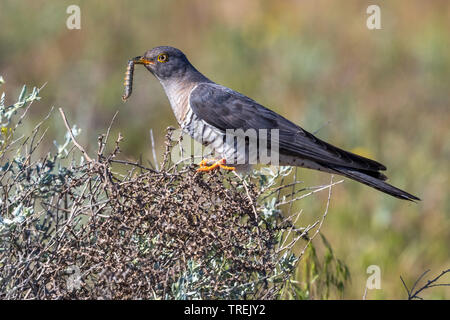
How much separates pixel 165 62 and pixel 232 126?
0.76 m

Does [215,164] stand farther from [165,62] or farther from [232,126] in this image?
[165,62]

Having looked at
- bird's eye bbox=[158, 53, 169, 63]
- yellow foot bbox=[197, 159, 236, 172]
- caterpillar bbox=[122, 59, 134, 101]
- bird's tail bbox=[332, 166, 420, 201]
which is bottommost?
bird's tail bbox=[332, 166, 420, 201]

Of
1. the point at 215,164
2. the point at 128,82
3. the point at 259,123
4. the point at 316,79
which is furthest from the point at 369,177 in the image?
the point at 316,79

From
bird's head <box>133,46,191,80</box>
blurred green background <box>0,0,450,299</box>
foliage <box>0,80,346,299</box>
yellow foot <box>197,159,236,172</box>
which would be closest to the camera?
foliage <box>0,80,346,299</box>

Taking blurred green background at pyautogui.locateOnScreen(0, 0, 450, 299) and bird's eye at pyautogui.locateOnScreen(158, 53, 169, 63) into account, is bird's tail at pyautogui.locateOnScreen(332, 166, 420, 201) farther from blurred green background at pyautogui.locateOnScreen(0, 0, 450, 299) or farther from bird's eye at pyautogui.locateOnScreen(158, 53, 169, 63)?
bird's eye at pyautogui.locateOnScreen(158, 53, 169, 63)

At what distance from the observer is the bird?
3986 millimetres

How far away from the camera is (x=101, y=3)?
34.1 ft

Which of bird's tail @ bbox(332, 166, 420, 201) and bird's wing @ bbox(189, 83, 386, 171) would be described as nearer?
bird's tail @ bbox(332, 166, 420, 201)

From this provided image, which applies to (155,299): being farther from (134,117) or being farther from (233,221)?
(134,117)

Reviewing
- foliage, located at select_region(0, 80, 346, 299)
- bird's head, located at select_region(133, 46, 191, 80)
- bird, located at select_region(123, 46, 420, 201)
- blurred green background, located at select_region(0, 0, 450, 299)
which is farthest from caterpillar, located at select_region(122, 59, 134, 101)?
blurred green background, located at select_region(0, 0, 450, 299)

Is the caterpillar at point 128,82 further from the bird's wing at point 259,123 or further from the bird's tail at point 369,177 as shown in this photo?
the bird's tail at point 369,177

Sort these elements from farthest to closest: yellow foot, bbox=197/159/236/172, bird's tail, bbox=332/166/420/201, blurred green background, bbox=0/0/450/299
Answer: blurred green background, bbox=0/0/450/299 < bird's tail, bbox=332/166/420/201 < yellow foot, bbox=197/159/236/172

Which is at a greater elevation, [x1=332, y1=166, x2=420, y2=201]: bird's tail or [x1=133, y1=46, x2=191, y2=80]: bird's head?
[x1=133, y1=46, x2=191, y2=80]: bird's head

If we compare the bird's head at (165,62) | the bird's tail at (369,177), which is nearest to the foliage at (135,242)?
the bird's tail at (369,177)
